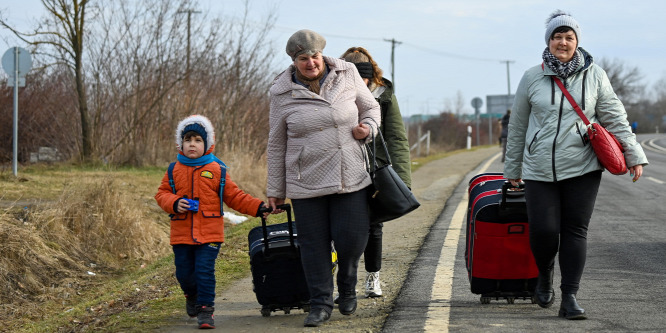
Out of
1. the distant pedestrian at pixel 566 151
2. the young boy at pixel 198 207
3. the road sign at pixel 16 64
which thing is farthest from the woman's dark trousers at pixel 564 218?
the road sign at pixel 16 64

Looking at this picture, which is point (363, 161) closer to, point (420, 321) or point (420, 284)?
point (420, 321)

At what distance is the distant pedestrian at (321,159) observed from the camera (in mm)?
4984

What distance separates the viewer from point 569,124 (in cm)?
504

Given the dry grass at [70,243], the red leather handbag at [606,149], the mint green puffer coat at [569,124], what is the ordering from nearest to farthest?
the red leather handbag at [606,149]
the mint green puffer coat at [569,124]
the dry grass at [70,243]

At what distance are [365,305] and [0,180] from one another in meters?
9.64

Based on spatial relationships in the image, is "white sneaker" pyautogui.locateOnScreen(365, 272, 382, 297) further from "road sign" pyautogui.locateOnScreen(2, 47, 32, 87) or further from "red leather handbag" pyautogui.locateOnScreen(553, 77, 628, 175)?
"road sign" pyautogui.locateOnScreen(2, 47, 32, 87)

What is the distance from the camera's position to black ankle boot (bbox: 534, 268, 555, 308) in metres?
5.27

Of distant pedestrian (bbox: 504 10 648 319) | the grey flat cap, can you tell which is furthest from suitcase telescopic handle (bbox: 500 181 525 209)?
the grey flat cap

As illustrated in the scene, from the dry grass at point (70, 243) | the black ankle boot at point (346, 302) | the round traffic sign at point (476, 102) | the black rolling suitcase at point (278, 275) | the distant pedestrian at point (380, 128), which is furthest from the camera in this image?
the round traffic sign at point (476, 102)

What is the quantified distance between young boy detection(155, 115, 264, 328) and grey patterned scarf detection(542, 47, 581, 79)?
75.6 inches

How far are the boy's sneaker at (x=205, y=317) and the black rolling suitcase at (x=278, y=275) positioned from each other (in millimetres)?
343

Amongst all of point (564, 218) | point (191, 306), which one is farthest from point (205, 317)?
point (564, 218)

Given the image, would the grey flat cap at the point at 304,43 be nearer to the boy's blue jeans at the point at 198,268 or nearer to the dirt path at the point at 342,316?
the boy's blue jeans at the point at 198,268

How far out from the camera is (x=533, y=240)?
5199 mm
